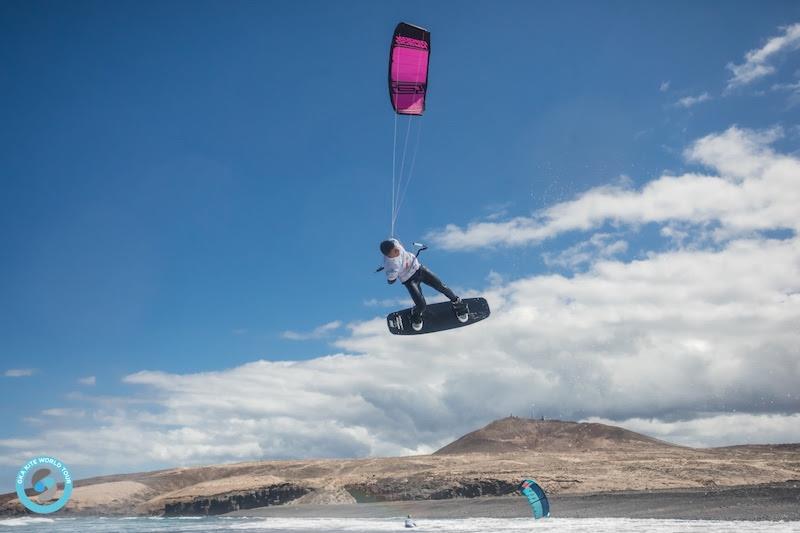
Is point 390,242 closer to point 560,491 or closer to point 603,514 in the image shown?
point 603,514

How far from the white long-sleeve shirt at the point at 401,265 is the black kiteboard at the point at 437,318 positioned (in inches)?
143

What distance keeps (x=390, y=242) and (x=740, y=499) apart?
2344 cm

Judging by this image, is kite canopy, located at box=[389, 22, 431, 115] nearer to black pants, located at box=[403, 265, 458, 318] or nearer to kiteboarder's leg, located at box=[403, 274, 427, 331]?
black pants, located at box=[403, 265, 458, 318]

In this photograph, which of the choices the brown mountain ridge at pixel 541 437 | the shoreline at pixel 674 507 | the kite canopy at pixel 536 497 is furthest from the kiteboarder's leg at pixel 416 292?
the brown mountain ridge at pixel 541 437

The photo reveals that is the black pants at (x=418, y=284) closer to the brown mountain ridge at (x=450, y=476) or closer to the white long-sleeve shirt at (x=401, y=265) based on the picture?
the white long-sleeve shirt at (x=401, y=265)

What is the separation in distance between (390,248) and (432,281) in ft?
7.91

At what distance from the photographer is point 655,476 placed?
4631cm

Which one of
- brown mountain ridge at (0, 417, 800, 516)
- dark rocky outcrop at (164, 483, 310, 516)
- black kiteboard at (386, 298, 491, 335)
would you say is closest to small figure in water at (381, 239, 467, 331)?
black kiteboard at (386, 298, 491, 335)

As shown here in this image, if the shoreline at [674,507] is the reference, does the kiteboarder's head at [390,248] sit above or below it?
above

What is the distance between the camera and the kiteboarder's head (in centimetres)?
1315

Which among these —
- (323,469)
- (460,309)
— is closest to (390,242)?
(460,309)

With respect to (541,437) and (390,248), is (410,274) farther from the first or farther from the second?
(541,437)

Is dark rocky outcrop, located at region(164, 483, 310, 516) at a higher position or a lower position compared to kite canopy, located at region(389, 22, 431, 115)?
lower

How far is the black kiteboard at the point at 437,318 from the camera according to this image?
58.0ft
